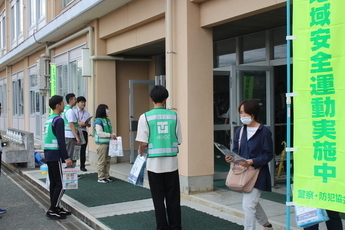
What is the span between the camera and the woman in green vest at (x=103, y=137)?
8.83 meters

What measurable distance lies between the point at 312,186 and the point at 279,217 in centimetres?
212

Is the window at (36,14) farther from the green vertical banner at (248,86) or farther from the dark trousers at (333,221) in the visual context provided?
the dark trousers at (333,221)

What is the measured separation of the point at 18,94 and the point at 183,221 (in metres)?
19.6

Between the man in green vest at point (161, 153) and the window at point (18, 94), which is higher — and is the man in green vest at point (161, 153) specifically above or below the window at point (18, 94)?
below

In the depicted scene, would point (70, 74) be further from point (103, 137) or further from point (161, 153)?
point (161, 153)

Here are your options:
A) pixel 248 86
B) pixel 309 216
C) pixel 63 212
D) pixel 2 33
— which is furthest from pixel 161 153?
pixel 2 33

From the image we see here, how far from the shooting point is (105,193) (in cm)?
811

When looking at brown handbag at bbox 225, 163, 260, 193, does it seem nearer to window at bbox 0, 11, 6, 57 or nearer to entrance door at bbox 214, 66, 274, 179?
entrance door at bbox 214, 66, 274, 179

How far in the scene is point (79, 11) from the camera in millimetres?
10727

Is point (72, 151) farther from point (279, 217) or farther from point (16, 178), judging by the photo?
point (279, 217)

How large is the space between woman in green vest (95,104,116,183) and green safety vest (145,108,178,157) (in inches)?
151

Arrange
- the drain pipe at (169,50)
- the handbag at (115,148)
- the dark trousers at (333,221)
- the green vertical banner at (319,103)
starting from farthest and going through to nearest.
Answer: the handbag at (115,148)
the drain pipe at (169,50)
the dark trousers at (333,221)
the green vertical banner at (319,103)

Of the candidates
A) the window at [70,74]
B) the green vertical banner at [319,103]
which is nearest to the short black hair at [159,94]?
the green vertical banner at [319,103]

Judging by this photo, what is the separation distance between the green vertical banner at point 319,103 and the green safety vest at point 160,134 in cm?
174
